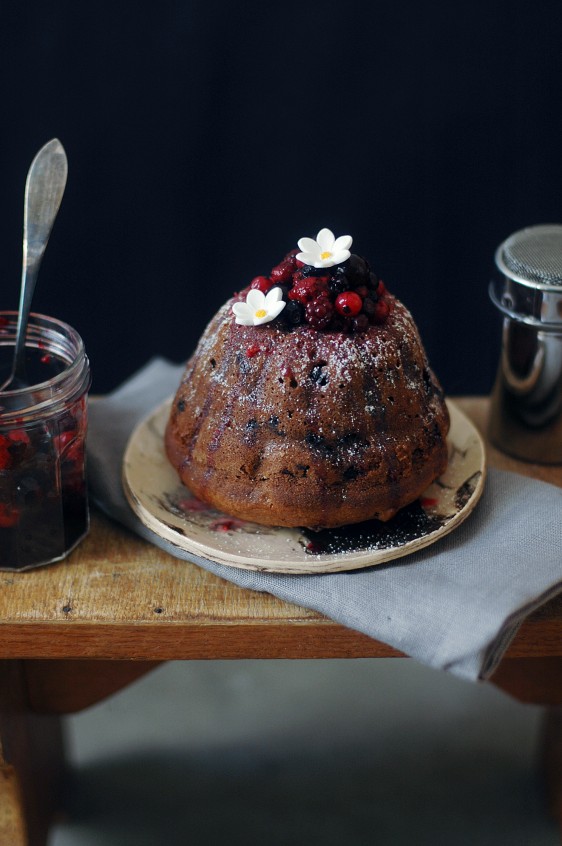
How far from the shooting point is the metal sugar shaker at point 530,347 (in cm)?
141

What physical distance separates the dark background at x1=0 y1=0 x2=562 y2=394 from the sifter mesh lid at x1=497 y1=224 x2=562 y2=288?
2.83 feet

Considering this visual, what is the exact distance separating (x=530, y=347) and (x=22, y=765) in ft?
3.21

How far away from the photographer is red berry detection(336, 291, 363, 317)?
1.22 m

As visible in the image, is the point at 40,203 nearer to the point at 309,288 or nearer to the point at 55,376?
the point at 55,376

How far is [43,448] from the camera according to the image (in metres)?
1.21

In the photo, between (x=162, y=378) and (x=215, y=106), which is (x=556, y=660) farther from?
(x=215, y=106)

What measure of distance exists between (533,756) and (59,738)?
914 millimetres

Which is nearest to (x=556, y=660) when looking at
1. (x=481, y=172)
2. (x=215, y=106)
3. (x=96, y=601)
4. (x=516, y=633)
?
(x=516, y=633)

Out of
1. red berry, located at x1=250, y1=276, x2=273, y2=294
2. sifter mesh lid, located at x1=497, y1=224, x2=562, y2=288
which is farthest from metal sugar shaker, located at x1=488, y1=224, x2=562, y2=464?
red berry, located at x1=250, y1=276, x2=273, y2=294

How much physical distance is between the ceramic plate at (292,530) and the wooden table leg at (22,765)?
1.05 ft

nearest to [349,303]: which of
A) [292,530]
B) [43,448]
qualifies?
[292,530]

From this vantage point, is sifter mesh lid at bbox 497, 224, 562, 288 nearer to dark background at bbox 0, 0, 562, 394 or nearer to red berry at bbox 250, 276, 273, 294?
red berry at bbox 250, 276, 273, 294

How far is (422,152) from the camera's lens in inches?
91.6

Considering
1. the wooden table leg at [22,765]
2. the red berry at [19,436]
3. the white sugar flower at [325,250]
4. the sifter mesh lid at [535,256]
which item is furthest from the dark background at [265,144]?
the red berry at [19,436]
